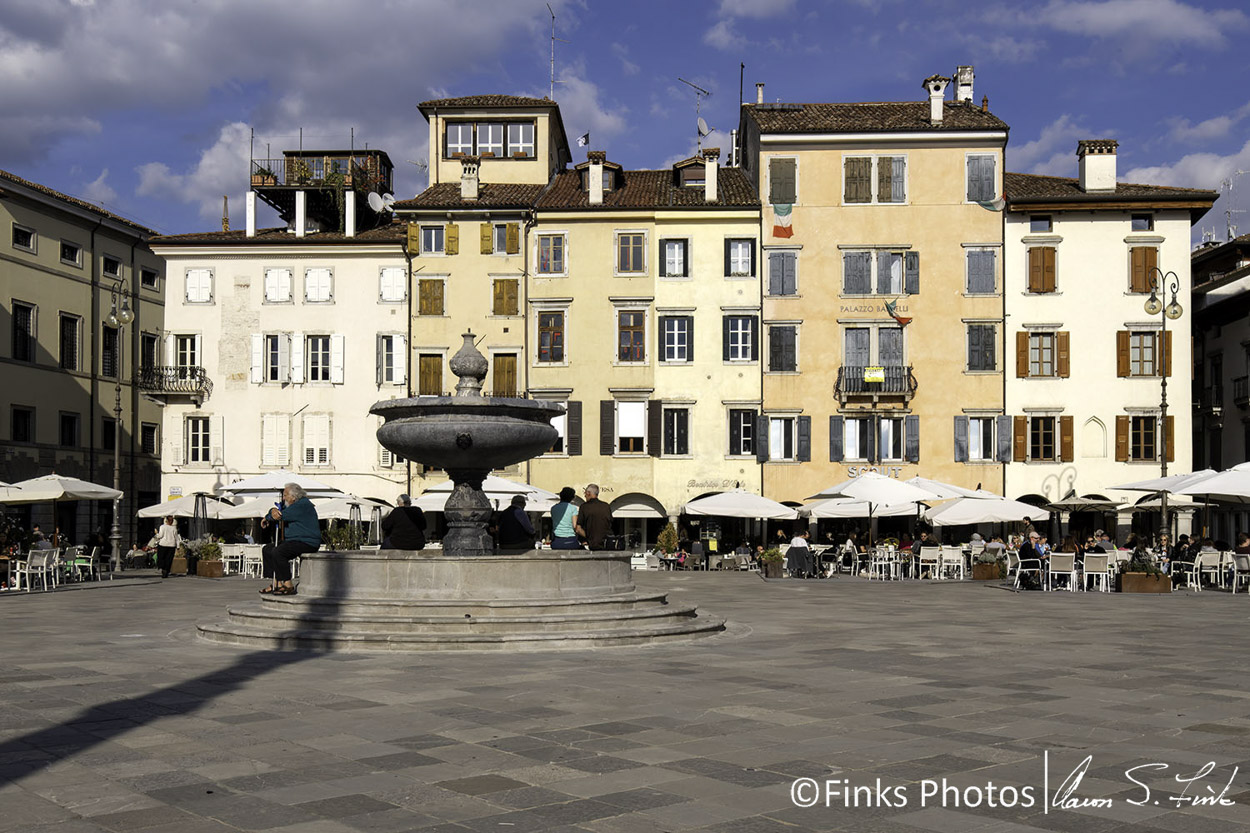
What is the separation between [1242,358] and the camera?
4819cm

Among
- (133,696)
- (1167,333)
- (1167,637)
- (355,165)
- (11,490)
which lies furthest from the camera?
(355,165)

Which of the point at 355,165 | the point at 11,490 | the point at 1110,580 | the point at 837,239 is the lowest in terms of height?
the point at 1110,580

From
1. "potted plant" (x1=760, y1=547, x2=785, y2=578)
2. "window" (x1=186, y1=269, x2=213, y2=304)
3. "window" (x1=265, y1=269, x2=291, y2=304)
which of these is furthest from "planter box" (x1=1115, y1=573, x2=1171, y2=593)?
"window" (x1=186, y1=269, x2=213, y2=304)

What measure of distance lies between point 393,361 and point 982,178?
21.8 metres

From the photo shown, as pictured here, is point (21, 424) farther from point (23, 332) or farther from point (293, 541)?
point (293, 541)

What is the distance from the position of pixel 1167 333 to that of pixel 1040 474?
639 cm

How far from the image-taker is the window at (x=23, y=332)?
46.1 metres

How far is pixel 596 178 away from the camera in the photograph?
48.5 meters

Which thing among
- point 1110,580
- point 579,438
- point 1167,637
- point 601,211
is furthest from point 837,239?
point 1167,637

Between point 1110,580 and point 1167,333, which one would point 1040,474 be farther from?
point 1110,580

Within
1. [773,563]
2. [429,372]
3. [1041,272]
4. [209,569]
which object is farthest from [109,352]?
[1041,272]

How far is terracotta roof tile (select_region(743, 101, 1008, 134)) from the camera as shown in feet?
153

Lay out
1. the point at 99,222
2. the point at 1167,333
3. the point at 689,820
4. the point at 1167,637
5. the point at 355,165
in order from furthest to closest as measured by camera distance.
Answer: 1. the point at 355,165
2. the point at 99,222
3. the point at 1167,333
4. the point at 1167,637
5. the point at 689,820

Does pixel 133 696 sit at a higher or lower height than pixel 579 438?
lower
